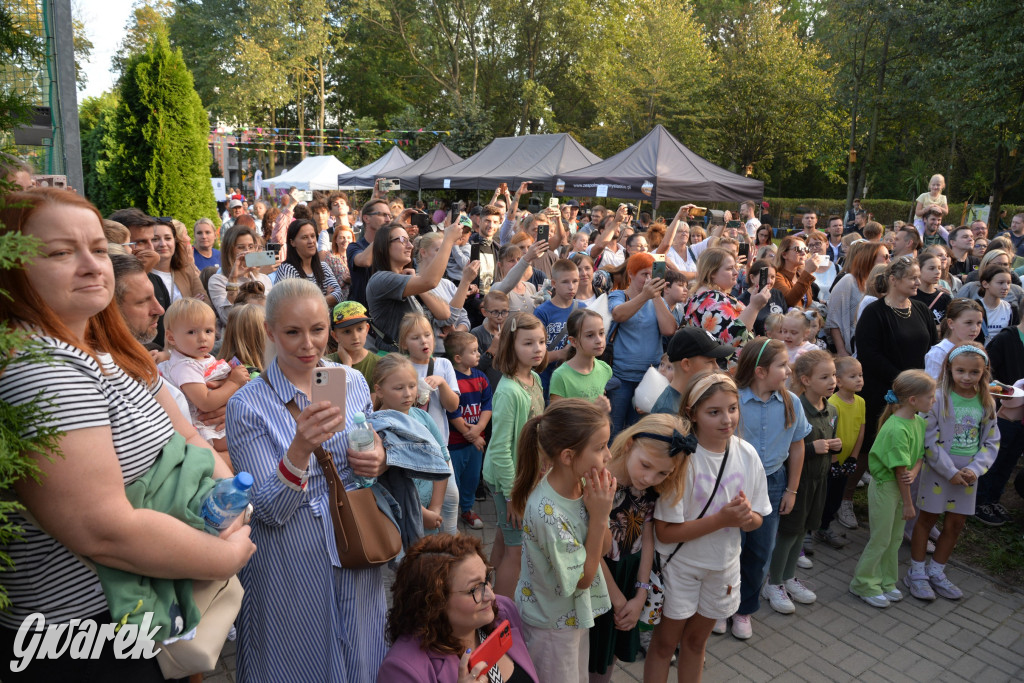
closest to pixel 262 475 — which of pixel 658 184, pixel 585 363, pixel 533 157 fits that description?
pixel 585 363

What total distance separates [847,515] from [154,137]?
9.00 meters

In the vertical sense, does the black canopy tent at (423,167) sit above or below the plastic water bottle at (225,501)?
above

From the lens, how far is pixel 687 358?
3885 mm

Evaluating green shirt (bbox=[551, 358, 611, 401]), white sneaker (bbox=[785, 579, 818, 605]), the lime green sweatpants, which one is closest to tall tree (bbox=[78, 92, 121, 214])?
green shirt (bbox=[551, 358, 611, 401])

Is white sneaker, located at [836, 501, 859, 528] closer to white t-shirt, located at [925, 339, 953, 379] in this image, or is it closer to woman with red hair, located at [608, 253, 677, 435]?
white t-shirt, located at [925, 339, 953, 379]

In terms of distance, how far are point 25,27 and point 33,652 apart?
1355 millimetres

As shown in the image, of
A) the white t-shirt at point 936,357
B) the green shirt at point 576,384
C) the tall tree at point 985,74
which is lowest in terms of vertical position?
the green shirt at point 576,384

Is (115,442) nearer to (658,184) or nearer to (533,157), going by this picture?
(658,184)

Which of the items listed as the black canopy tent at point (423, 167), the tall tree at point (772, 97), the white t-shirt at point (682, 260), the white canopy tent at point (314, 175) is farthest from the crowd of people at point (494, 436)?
the tall tree at point (772, 97)

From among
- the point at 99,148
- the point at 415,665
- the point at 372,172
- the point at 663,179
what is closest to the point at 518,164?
the point at 663,179

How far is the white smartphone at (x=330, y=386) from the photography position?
2004 mm

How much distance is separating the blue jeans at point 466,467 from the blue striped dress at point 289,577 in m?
2.30

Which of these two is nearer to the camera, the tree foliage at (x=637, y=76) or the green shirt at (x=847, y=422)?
the green shirt at (x=847, y=422)

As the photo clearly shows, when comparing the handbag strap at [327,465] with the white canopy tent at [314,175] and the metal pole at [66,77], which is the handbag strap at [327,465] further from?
the white canopy tent at [314,175]
